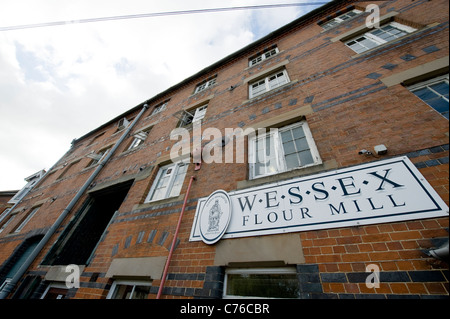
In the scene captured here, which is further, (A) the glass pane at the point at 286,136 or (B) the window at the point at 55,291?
(B) the window at the point at 55,291

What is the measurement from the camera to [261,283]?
265 cm

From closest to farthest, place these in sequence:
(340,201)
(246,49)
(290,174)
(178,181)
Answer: (340,201) < (290,174) < (178,181) < (246,49)

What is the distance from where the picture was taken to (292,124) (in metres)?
4.41

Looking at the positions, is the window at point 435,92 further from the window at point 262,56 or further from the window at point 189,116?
the window at point 189,116

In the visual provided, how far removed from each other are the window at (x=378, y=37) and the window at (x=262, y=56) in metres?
3.40

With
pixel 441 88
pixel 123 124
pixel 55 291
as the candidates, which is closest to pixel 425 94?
pixel 441 88

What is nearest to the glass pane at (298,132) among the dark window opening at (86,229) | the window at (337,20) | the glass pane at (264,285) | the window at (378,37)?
the glass pane at (264,285)

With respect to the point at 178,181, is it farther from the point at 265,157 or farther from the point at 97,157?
the point at 97,157

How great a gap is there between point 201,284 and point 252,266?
0.92 metres

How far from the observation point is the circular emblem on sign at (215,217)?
10.6 feet

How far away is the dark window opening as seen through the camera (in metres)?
6.10

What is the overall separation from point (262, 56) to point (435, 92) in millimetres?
6723

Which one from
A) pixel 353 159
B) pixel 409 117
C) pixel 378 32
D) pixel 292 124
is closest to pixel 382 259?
pixel 353 159

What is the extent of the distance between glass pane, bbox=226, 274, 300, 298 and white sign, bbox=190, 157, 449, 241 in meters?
0.64
